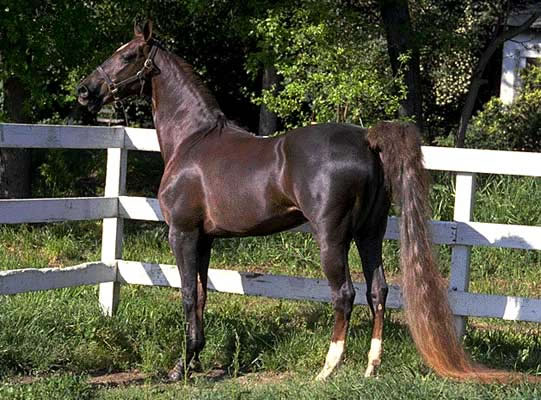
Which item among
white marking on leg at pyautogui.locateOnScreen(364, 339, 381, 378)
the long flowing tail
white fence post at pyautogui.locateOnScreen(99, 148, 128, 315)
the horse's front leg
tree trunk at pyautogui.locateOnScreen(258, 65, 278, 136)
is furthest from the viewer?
tree trunk at pyautogui.locateOnScreen(258, 65, 278, 136)

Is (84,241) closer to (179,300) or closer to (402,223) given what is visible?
(179,300)

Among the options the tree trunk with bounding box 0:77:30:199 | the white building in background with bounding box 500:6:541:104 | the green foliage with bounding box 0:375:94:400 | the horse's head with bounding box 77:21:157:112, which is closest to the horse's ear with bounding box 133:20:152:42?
the horse's head with bounding box 77:21:157:112

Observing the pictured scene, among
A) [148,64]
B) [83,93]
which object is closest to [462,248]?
[148,64]

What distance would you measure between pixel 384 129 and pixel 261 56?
6.65 meters

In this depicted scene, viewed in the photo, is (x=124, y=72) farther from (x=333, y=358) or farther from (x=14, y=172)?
(x=14, y=172)

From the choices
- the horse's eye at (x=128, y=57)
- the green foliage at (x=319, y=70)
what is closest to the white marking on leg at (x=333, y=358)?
the horse's eye at (x=128, y=57)

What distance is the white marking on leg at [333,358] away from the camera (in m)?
6.16

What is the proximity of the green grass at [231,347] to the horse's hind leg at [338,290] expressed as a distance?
0.14m

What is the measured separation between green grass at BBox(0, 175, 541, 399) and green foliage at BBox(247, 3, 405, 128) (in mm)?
1837

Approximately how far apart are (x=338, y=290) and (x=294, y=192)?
2.15 ft

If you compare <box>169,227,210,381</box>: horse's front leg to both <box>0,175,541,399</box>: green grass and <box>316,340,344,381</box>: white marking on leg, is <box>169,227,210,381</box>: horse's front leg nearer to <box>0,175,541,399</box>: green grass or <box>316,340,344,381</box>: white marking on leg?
<box>0,175,541,399</box>: green grass

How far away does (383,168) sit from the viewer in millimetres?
6141

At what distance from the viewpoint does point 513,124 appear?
19234 millimetres

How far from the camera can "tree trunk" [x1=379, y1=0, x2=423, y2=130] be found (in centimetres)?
1412
